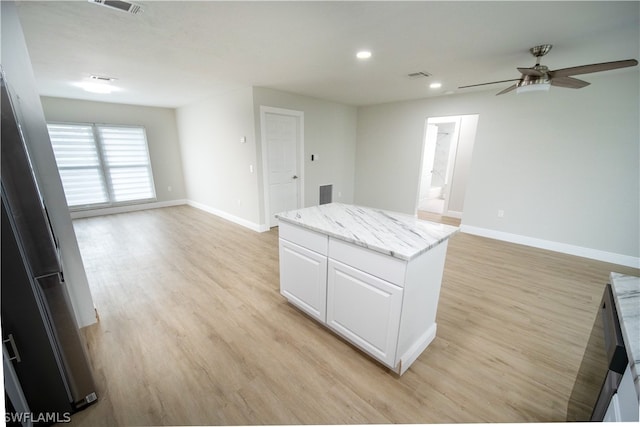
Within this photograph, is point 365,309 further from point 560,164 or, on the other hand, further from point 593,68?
point 560,164

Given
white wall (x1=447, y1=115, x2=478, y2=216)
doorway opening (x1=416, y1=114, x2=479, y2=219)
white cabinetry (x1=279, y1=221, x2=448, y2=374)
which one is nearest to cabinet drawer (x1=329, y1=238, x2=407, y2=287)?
white cabinetry (x1=279, y1=221, x2=448, y2=374)

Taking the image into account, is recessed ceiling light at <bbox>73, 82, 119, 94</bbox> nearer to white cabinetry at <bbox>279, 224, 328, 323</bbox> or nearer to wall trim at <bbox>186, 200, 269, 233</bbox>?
wall trim at <bbox>186, 200, 269, 233</bbox>

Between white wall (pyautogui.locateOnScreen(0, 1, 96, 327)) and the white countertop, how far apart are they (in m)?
1.68

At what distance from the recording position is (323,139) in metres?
5.13

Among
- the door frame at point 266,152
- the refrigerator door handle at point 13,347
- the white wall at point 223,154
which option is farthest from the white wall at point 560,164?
the refrigerator door handle at point 13,347

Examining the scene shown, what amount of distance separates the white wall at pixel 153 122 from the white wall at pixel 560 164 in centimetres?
584

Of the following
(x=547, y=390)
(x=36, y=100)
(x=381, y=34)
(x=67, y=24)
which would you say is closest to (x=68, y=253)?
(x=36, y=100)

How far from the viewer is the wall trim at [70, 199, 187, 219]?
5188 millimetres

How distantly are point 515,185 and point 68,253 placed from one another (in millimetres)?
5556

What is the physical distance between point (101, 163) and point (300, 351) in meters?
6.20

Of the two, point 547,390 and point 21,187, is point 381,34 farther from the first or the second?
point 547,390

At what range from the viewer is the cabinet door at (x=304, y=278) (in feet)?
6.20

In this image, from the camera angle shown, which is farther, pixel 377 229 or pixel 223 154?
pixel 223 154

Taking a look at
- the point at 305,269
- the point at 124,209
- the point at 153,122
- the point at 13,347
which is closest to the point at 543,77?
the point at 305,269
